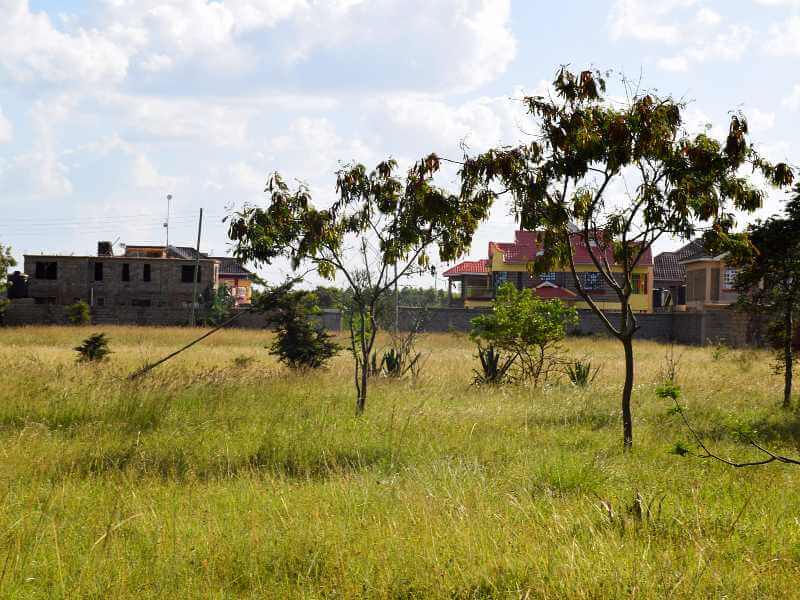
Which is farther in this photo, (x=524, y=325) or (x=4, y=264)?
(x=4, y=264)

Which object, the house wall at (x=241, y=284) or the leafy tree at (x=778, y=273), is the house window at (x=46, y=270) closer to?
the house wall at (x=241, y=284)

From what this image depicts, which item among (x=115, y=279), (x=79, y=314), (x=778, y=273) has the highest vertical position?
(x=115, y=279)

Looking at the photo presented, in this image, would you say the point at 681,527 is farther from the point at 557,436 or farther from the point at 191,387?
the point at 191,387


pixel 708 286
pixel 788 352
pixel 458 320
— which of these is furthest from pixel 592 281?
pixel 788 352

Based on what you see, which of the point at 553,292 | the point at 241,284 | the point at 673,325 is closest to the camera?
the point at 673,325

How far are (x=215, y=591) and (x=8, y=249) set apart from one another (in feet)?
188

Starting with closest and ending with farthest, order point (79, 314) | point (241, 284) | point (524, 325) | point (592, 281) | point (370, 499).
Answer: point (370, 499)
point (524, 325)
point (79, 314)
point (592, 281)
point (241, 284)

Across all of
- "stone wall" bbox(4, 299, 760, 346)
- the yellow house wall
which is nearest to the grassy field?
"stone wall" bbox(4, 299, 760, 346)

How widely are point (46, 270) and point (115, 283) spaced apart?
5.06 metres

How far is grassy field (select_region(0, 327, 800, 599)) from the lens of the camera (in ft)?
16.0

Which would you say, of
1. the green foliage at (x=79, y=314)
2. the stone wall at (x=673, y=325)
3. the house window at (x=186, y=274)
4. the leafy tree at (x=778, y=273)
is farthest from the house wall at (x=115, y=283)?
the leafy tree at (x=778, y=273)

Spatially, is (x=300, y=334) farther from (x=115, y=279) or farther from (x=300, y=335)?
(x=115, y=279)

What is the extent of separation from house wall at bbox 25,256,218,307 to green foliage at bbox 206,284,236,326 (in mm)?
2362

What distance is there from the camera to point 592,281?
170ft
